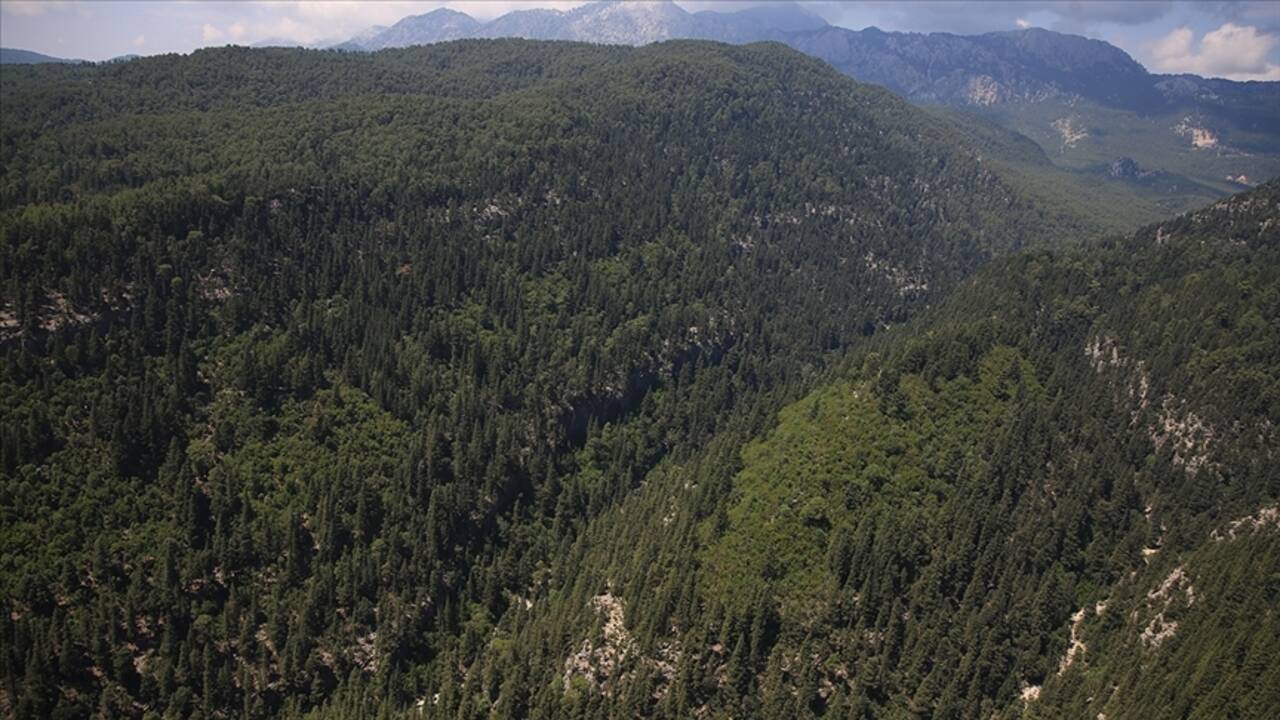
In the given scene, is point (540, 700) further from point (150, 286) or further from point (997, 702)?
point (150, 286)

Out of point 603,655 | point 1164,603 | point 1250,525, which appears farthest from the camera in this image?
point 1250,525

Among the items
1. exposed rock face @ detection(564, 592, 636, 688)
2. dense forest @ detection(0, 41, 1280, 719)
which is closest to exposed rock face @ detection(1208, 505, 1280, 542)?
dense forest @ detection(0, 41, 1280, 719)

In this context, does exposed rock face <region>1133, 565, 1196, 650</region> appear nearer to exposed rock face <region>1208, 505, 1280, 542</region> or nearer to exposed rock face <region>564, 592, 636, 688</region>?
exposed rock face <region>1208, 505, 1280, 542</region>

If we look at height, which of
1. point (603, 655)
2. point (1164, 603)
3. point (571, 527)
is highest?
point (1164, 603)

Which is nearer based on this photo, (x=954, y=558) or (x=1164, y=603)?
(x=1164, y=603)

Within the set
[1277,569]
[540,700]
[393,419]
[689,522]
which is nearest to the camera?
[1277,569]

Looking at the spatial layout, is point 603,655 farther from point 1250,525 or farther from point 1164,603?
point 1250,525

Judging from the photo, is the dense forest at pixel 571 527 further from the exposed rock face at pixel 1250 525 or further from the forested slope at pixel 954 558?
the exposed rock face at pixel 1250 525

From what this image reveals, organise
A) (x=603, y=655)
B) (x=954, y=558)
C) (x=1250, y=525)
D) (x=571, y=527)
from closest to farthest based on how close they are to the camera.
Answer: (x=603, y=655) < (x=954, y=558) < (x=1250, y=525) < (x=571, y=527)

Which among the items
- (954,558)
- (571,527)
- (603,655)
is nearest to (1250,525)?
(954,558)

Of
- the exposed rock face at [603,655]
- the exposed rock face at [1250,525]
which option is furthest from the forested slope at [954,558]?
the exposed rock face at [1250,525]

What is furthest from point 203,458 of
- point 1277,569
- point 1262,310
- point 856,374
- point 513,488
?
point 1262,310
